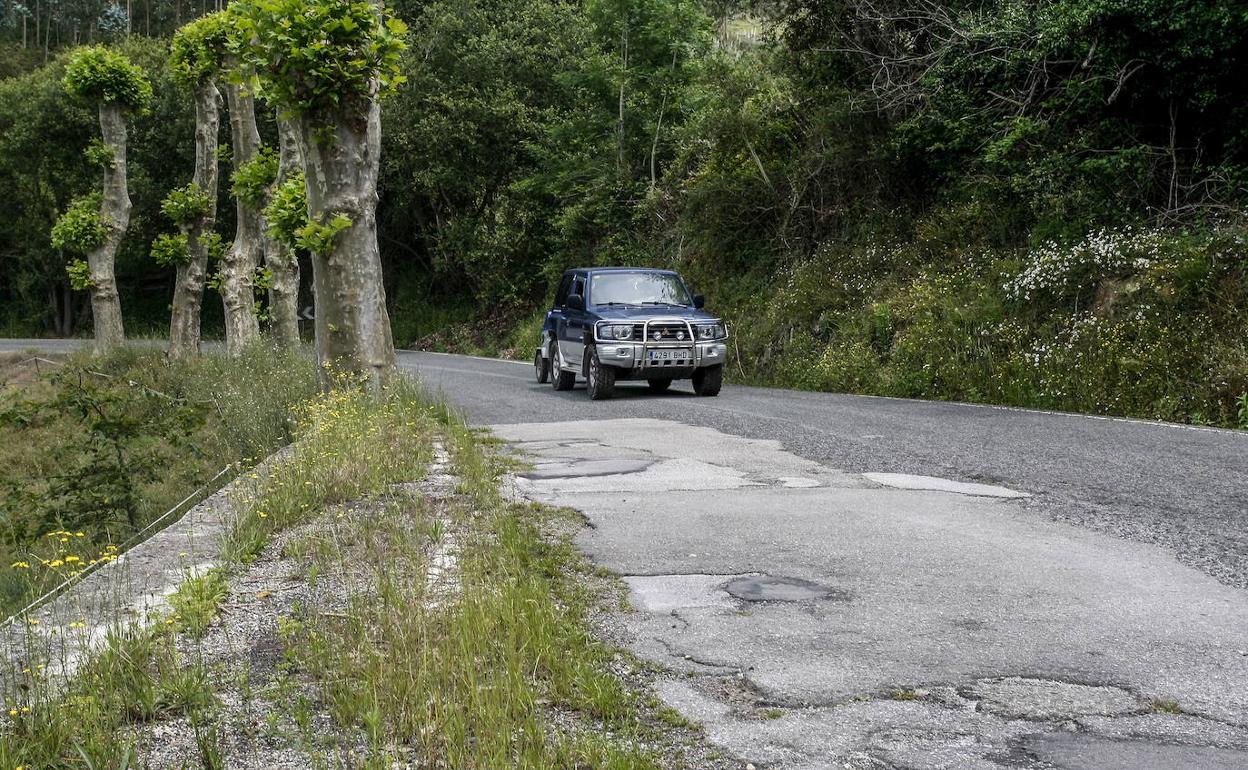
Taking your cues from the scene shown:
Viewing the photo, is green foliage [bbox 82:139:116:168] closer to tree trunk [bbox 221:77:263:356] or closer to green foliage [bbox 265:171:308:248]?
tree trunk [bbox 221:77:263:356]

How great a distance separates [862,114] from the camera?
2103 cm

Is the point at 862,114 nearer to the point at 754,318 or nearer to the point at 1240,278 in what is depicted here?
the point at 754,318

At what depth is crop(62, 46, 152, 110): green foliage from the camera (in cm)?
2239

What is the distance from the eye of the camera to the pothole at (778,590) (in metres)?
5.09

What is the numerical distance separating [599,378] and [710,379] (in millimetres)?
1673

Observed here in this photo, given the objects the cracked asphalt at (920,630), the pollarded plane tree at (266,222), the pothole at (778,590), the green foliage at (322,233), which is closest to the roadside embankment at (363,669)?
the cracked asphalt at (920,630)

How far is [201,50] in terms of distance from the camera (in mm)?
20047

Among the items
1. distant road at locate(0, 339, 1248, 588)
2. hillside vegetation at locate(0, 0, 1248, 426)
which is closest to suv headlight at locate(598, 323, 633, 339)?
distant road at locate(0, 339, 1248, 588)

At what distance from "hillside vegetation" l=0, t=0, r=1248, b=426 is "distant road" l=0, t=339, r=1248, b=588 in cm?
165

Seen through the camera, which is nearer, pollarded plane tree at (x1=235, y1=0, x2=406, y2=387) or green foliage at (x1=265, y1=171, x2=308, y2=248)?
pollarded plane tree at (x1=235, y1=0, x2=406, y2=387)

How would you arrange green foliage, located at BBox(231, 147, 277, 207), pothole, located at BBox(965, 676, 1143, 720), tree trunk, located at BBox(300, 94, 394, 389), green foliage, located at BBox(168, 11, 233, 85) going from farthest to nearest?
green foliage, located at BBox(168, 11, 233, 85), green foliage, located at BBox(231, 147, 277, 207), tree trunk, located at BBox(300, 94, 394, 389), pothole, located at BBox(965, 676, 1143, 720)

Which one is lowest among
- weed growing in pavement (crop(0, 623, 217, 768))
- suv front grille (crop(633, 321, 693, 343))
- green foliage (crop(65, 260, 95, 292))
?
weed growing in pavement (crop(0, 623, 217, 768))

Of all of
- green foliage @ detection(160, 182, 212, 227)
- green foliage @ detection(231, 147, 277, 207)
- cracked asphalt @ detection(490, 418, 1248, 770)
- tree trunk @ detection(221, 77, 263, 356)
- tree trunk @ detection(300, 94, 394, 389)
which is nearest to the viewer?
cracked asphalt @ detection(490, 418, 1248, 770)

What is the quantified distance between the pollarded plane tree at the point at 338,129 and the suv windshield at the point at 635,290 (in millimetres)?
4835
